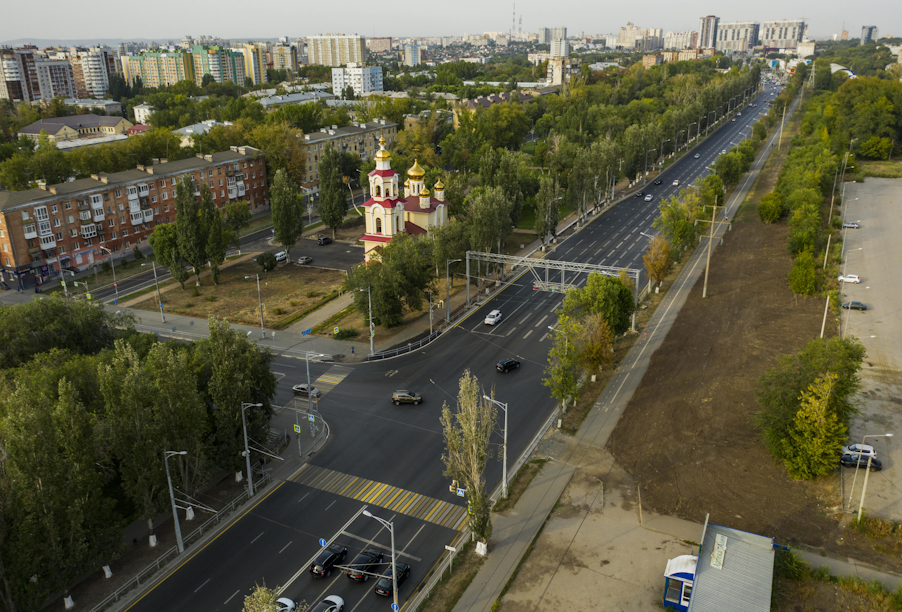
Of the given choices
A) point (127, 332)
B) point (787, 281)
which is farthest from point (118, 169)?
point (787, 281)

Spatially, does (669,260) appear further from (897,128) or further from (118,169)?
(897,128)

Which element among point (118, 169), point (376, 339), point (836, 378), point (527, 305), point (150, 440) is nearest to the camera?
point (150, 440)

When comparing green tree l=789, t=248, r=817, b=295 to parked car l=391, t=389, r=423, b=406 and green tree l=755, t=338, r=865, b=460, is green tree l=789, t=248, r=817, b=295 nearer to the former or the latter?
green tree l=755, t=338, r=865, b=460

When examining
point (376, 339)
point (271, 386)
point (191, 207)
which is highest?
point (191, 207)

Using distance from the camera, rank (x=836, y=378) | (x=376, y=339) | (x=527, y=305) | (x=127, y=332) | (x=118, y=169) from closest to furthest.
→ (x=836, y=378), (x=127, y=332), (x=376, y=339), (x=527, y=305), (x=118, y=169)

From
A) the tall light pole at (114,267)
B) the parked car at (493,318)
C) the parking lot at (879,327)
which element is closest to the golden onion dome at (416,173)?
the parked car at (493,318)
